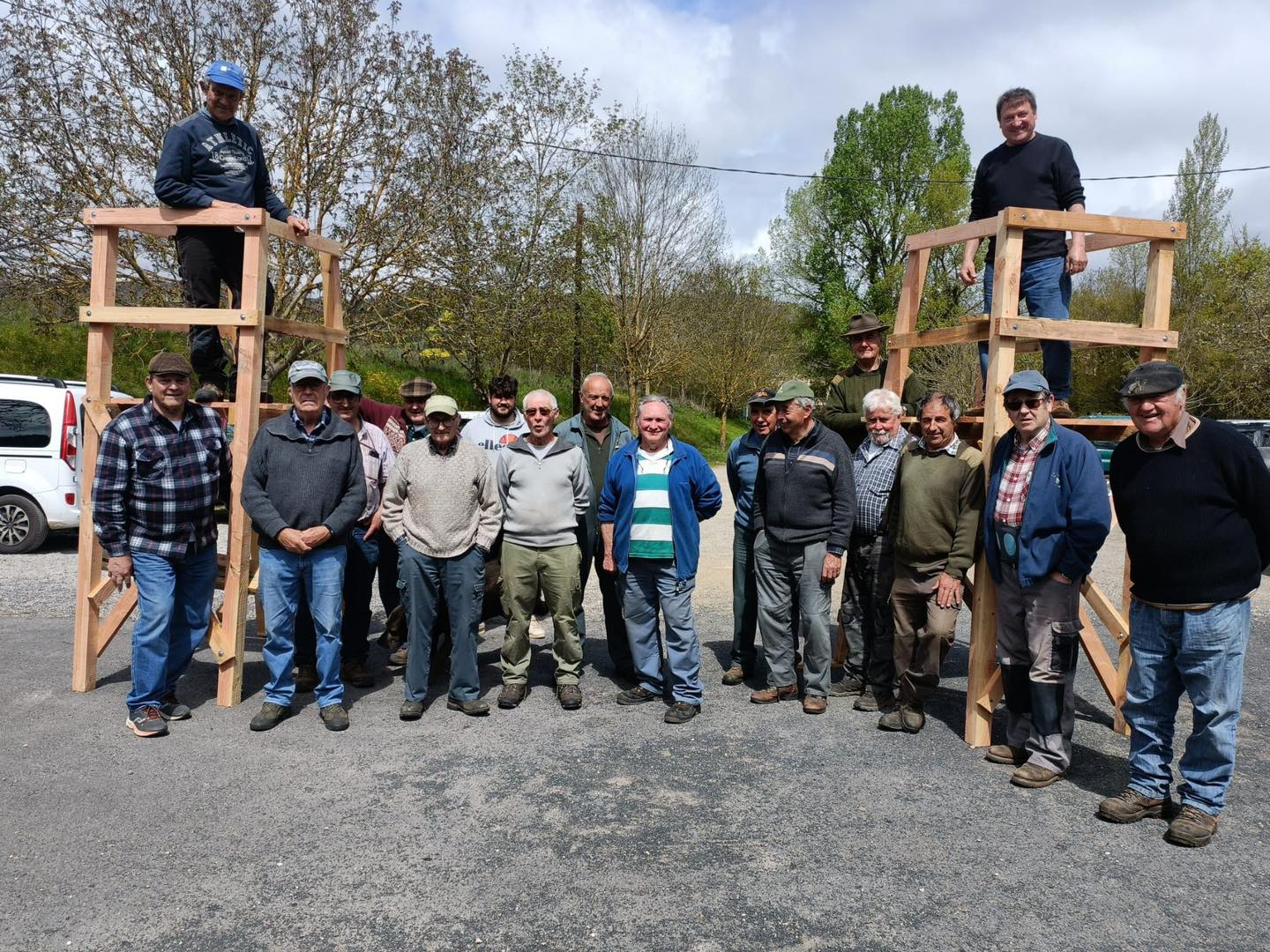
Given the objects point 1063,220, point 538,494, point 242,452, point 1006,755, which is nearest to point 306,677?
point 242,452

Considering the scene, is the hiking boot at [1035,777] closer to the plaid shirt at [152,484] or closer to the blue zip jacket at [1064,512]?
the blue zip jacket at [1064,512]

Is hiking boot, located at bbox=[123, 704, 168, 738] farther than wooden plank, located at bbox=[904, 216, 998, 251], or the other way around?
wooden plank, located at bbox=[904, 216, 998, 251]

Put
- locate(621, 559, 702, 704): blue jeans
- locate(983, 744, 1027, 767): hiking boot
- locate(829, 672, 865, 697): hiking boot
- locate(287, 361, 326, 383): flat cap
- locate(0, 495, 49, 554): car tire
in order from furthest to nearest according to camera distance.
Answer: locate(0, 495, 49, 554): car tire → locate(829, 672, 865, 697): hiking boot → locate(621, 559, 702, 704): blue jeans → locate(287, 361, 326, 383): flat cap → locate(983, 744, 1027, 767): hiking boot

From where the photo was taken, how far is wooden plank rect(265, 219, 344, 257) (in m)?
5.22

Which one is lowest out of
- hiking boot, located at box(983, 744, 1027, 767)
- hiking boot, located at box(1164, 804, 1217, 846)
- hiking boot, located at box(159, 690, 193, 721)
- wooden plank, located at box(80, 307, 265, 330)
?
hiking boot, located at box(159, 690, 193, 721)

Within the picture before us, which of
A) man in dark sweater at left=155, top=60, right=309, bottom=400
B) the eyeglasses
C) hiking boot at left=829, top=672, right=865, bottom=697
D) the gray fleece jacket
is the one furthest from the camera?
hiking boot at left=829, top=672, right=865, bottom=697

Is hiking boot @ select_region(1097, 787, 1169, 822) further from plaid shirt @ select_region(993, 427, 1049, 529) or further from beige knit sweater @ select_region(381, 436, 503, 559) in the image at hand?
beige knit sweater @ select_region(381, 436, 503, 559)

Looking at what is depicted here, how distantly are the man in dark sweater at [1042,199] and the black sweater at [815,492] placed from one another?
122cm

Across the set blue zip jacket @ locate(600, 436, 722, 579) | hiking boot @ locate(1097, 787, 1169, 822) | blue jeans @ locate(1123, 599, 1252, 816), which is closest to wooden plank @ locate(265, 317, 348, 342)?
blue zip jacket @ locate(600, 436, 722, 579)

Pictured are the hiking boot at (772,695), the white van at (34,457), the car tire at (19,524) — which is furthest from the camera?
the car tire at (19,524)

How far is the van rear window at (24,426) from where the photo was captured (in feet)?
32.1

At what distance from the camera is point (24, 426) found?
9828 mm

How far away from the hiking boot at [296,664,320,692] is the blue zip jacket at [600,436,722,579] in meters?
2.06

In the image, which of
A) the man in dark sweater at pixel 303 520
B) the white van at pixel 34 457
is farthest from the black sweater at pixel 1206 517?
the white van at pixel 34 457
